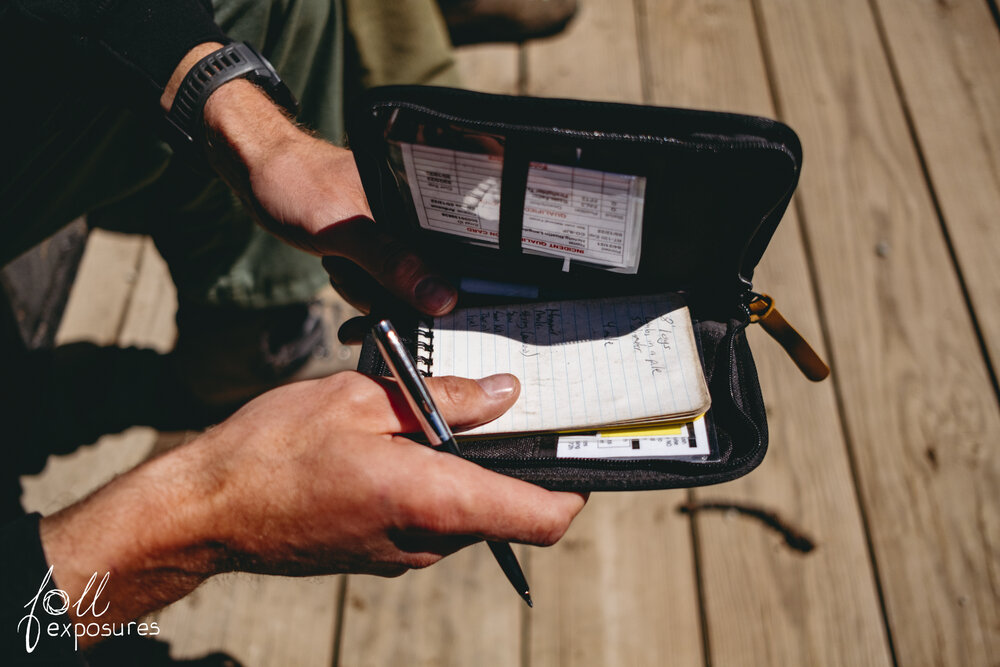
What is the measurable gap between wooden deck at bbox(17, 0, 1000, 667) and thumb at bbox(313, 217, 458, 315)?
1.64 ft

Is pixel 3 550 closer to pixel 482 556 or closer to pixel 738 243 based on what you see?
pixel 482 556

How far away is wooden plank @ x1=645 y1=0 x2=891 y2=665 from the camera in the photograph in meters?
0.85

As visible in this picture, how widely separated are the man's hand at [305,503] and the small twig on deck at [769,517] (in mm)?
453

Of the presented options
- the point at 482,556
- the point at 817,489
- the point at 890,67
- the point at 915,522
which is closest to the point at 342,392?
the point at 482,556

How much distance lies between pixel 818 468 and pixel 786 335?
1.46ft

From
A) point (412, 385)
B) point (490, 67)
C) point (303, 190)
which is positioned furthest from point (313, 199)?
point (490, 67)

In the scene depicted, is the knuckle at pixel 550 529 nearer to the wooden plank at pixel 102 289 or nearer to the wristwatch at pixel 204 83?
the wristwatch at pixel 204 83

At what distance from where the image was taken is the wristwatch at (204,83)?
0.72m

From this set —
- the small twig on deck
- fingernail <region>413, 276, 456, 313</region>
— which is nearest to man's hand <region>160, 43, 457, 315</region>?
fingernail <region>413, 276, 456, 313</region>

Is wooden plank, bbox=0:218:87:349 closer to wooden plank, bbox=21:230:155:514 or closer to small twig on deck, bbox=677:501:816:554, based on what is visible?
wooden plank, bbox=21:230:155:514

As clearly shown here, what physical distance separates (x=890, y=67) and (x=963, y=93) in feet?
0.51

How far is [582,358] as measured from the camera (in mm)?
587

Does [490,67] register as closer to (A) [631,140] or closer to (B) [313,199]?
(B) [313,199]

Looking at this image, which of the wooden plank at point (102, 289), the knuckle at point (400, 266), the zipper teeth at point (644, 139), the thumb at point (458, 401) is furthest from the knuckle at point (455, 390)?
the wooden plank at point (102, 289)
